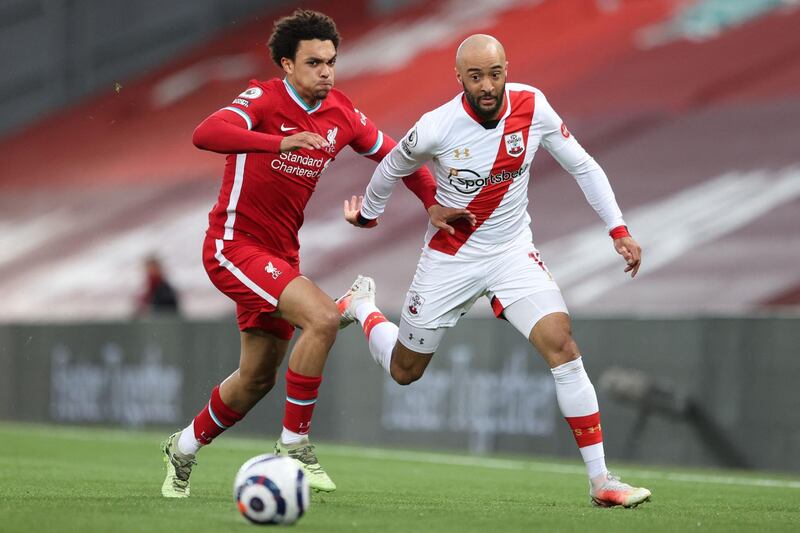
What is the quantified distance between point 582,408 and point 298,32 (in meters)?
2.44

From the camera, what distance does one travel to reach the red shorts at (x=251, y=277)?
7559 millimetres

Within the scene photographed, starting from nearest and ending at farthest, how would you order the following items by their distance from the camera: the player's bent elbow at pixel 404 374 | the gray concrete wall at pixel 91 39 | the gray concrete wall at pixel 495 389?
1. the player's bent elbow at pixel 404 374
2. the gray concrete wall at pixel 495 389
3. the gray concrete wall at pixel 91 39

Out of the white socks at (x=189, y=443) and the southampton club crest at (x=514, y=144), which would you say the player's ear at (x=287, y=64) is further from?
the white socks at (x=189, y=443)

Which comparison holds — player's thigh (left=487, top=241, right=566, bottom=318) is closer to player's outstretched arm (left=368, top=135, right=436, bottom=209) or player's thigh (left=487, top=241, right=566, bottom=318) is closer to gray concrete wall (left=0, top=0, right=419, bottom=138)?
player's outstretched arm (left=368, top=135, right=436, bottom=209)

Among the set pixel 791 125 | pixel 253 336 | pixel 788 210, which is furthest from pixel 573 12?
pixel 253 336

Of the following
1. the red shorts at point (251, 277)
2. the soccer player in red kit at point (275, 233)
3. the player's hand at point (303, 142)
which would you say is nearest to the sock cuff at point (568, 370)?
the soccer player in red kit at point (275, 233)

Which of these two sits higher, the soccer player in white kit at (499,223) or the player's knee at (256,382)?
the soccer player in white kit at (499,223)

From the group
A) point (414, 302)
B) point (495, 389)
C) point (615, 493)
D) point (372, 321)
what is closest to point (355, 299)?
point (372, 321)

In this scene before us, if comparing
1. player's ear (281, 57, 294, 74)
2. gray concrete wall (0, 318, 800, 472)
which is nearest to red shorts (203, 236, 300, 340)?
player's ear (281, 57, 294, 74)

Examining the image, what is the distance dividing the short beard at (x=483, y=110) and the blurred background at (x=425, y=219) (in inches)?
214

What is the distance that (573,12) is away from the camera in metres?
24.6

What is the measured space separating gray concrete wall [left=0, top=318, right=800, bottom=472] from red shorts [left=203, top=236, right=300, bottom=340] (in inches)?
224

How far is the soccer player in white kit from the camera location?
749 cm

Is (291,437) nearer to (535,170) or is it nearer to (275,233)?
(275,233)
